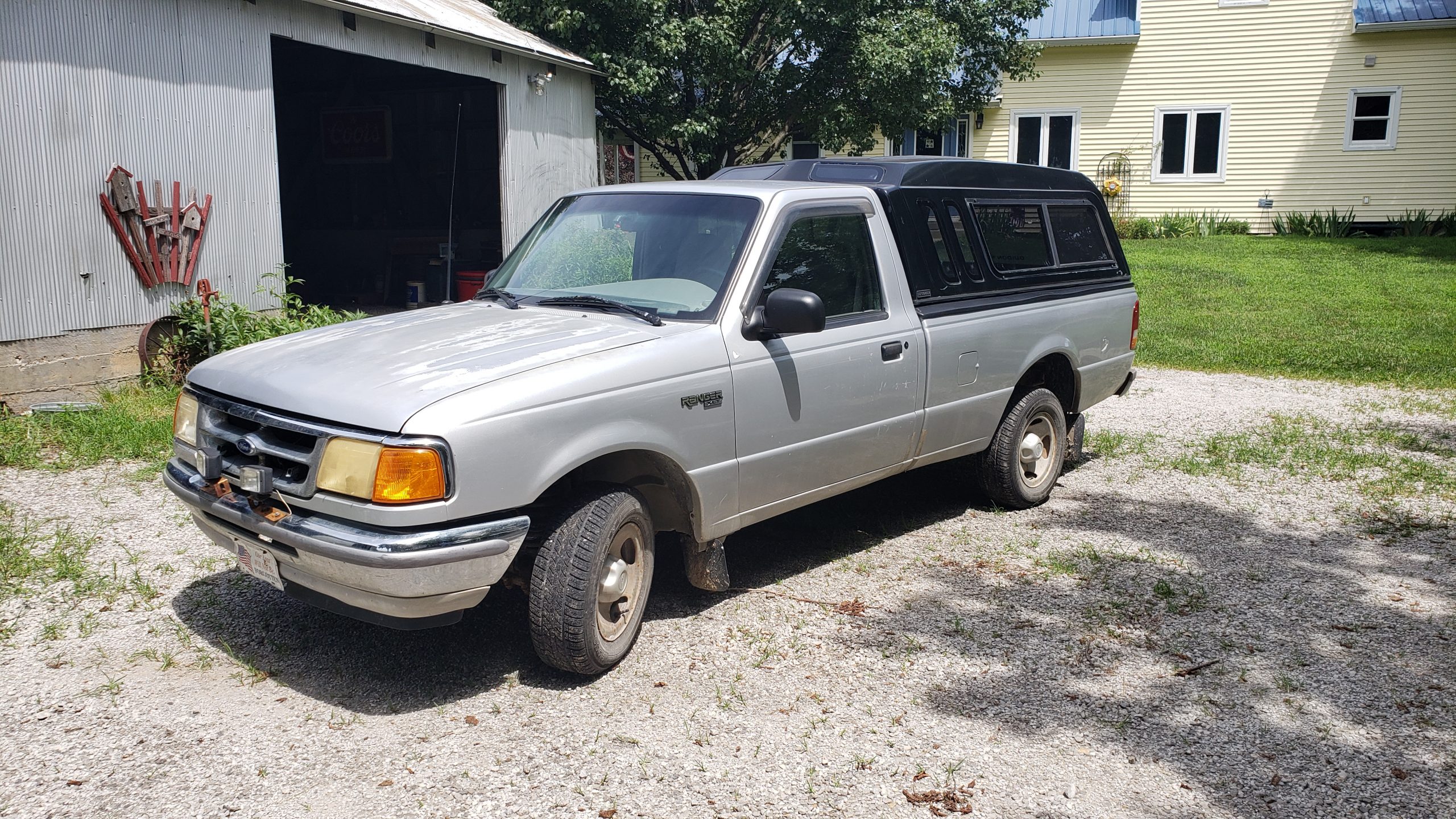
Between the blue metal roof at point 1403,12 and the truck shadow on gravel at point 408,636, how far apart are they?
2184 cm

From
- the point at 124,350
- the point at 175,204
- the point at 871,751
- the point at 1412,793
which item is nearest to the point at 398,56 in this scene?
the point at 175,204

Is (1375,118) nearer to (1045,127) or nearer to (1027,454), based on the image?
(1045,127)

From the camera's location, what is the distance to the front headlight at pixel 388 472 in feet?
11.8

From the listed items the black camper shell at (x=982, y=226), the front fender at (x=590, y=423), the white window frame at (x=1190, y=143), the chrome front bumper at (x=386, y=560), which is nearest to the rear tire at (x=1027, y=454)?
the black camper shell at (x=982, y=226)

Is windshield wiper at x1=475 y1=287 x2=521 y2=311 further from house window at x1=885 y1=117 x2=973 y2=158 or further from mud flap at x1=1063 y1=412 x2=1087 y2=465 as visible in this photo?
house window at x1=885 y1=117 x2=973 y2=158

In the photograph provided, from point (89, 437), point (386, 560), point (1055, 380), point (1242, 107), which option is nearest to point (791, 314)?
point (386, 560)

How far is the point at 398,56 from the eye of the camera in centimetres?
1147

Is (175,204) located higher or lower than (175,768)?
higher

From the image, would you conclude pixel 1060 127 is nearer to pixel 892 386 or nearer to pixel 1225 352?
pixel 1225 352

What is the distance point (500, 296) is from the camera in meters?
5.30

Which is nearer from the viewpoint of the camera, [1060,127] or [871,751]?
[871,751]

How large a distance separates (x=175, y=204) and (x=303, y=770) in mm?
6953

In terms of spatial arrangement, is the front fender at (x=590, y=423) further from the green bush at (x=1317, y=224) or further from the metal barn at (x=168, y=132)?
the green bush at (x=1317, y=224)

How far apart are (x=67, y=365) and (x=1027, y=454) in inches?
273
